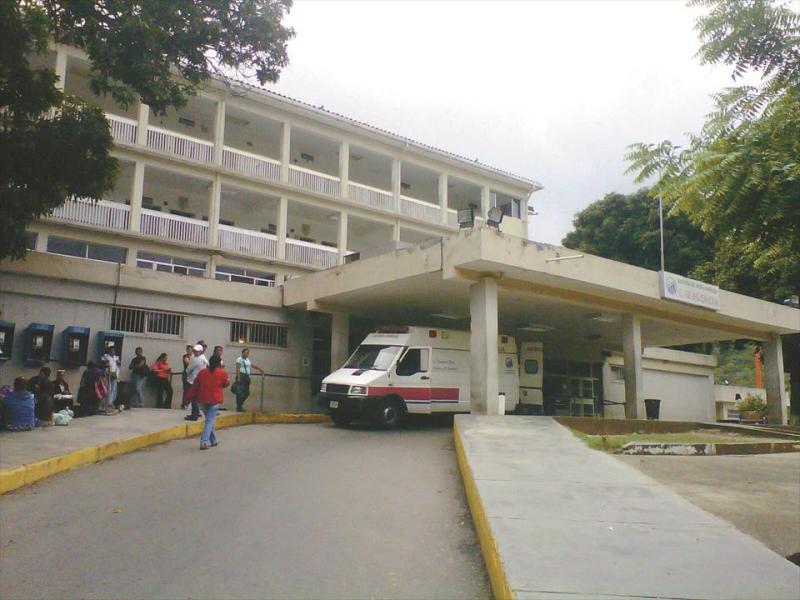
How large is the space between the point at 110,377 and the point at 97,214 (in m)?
9.52

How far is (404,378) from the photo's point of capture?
51.6 feet

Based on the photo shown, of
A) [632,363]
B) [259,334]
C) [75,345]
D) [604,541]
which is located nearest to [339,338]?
[259,334]

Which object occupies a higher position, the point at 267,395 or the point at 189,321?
the point at 189,321

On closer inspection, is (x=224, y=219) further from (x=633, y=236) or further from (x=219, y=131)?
(x=633, y=236)

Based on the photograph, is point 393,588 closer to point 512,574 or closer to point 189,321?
point 512,574

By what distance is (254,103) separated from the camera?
25.9 meters

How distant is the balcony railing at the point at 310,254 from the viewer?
26.4 metres

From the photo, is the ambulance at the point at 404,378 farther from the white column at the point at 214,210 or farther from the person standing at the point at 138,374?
the white column at the point at 214,210

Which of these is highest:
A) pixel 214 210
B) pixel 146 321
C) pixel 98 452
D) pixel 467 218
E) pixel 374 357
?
pixel 214 210

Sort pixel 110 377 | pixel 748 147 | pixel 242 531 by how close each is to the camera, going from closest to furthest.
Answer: pixel 748 147, pixel 242 531, pixel 110 377

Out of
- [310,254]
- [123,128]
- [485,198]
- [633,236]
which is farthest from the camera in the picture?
[633,236]

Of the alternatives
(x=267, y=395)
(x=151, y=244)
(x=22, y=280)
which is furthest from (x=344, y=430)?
(x=151, y=244)

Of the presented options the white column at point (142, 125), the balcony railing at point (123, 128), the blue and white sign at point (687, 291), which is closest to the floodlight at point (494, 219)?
the blue and white sign at point (687, 291)

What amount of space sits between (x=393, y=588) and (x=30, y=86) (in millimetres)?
10774
